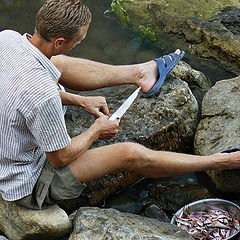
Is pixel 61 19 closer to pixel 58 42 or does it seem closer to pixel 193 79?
pixel 58 42

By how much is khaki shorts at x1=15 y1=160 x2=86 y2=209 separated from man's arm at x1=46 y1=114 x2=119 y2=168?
0.31 feet

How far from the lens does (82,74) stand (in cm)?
543

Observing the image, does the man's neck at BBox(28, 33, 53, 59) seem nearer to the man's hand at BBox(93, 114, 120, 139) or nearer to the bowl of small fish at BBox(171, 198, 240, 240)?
the man's hand at BBox(93, 114, 120, 139)

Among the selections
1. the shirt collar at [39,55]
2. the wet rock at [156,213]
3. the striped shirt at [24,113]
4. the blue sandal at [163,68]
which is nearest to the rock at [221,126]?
the blue sandal at [163,68]

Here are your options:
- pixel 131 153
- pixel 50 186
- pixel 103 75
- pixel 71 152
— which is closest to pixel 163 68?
pixel 103 75

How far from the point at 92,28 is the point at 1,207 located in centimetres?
366

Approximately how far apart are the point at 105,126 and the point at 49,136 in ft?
2.49

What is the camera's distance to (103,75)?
5535 mm

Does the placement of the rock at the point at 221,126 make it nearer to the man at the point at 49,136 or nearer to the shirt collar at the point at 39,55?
the man at the point at 49,136

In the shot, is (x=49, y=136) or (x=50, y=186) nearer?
(x=49, y=136)

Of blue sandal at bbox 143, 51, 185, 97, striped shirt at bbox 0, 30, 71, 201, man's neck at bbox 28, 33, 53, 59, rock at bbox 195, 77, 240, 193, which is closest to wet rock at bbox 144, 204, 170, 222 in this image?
rock at bbox 195, 77, 240, 193

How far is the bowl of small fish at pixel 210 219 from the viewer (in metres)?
4.71

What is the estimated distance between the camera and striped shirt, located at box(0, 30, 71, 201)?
12.3 feet

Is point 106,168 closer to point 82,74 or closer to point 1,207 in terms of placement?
point 1,207
